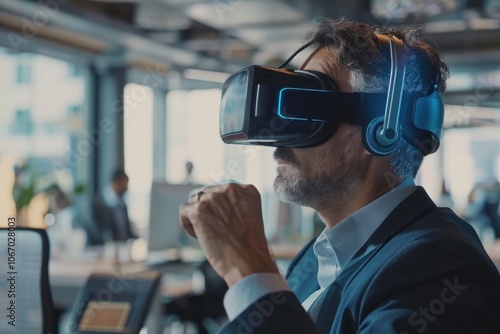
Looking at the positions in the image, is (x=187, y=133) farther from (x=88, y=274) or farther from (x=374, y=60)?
(x=374, y=60)

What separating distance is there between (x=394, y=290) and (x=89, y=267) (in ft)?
11.6

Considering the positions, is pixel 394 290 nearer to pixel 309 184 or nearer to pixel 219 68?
pixel 309 184

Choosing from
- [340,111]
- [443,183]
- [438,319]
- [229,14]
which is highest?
[229,14]

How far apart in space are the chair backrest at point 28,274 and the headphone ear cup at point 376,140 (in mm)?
936

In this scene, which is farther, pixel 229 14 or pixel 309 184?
pixel 229 14

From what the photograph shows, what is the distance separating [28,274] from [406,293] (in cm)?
117

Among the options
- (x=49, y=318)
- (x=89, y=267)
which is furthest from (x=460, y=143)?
(x=49, y=318)

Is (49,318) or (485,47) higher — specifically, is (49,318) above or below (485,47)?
below

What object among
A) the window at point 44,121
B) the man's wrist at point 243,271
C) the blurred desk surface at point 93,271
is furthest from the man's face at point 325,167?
the window at point 44,121

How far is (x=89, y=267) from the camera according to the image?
436 cm

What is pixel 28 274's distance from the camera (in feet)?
6.19

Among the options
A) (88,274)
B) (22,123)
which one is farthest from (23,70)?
(88,274)

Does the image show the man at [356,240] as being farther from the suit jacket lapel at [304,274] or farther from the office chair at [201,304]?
the office chair at [201,304]

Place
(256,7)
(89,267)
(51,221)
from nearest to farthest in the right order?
(89,267) → (51,221) → (256,7)
